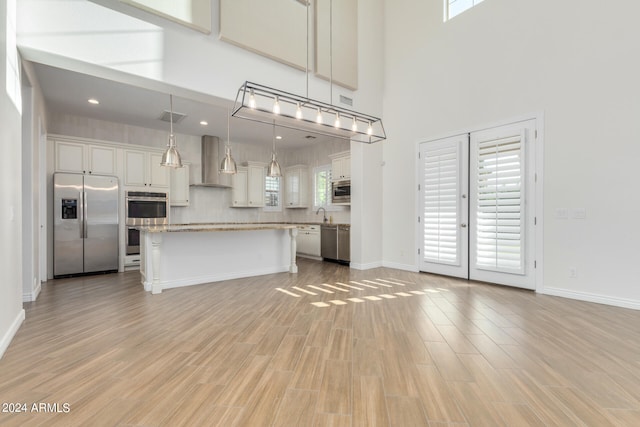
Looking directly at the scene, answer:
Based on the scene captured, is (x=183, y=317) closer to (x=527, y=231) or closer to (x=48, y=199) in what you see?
(x=48, y=199)

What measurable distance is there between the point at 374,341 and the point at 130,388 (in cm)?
179

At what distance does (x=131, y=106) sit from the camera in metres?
5.36

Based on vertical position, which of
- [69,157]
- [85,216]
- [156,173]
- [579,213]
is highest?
[69,157]

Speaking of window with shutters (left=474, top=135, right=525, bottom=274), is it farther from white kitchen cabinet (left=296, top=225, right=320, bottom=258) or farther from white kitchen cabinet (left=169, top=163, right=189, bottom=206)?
white kitchen cabinet (left=169, top=163, right=189, bottom=206)

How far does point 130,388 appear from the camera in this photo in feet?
6.12

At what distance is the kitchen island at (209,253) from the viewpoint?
435cm

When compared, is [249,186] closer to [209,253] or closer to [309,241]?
[309,241]

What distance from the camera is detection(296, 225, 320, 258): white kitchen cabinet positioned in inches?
291

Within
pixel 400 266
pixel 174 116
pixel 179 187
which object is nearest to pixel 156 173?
pixel 179 187

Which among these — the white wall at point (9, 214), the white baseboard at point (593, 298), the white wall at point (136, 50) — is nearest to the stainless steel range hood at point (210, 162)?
the white wall at point (136, 50)

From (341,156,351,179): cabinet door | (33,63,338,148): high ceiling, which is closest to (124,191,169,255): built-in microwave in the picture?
(33,63,338,148): high ceiling

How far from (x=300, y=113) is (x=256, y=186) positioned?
4.72 meters

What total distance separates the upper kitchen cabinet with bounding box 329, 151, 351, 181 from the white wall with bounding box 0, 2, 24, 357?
17.4ft

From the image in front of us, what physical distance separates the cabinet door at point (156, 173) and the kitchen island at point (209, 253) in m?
1.81
